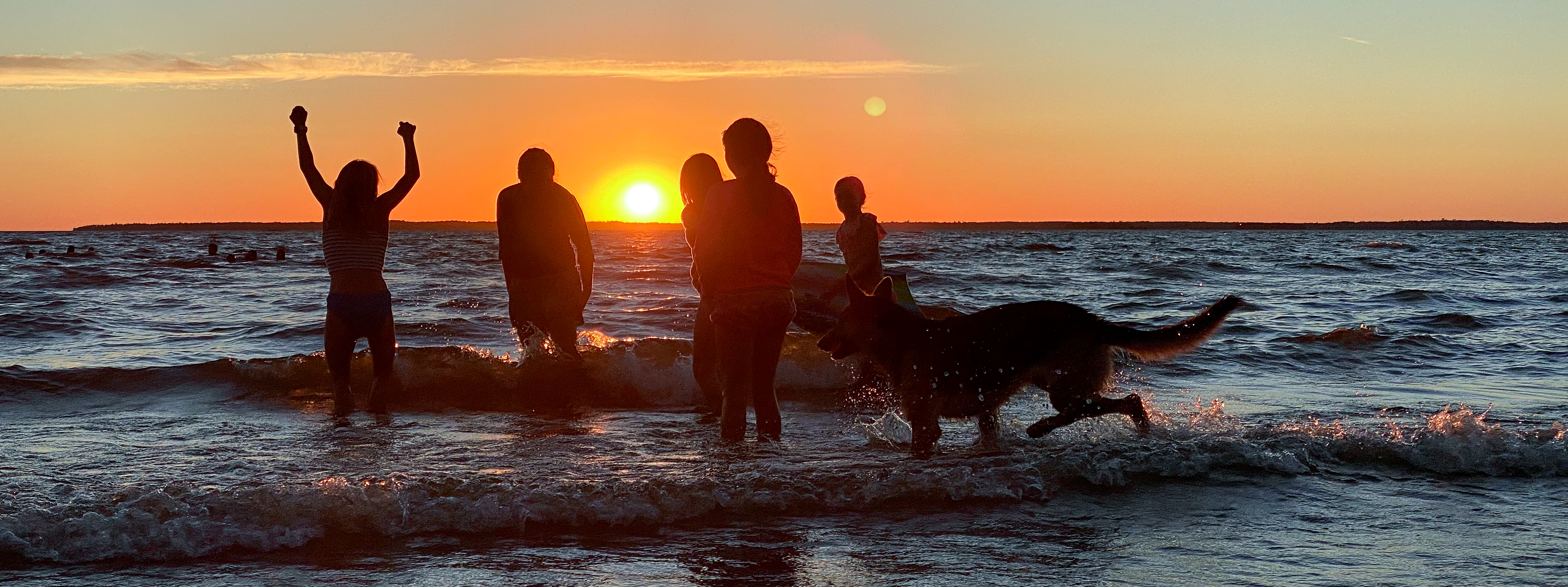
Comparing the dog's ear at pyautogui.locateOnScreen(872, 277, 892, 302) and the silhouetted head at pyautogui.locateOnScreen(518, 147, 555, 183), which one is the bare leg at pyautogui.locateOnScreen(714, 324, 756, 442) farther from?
the silhouetted head at pyautogui.locateOnScreen(518, 147, 555, 183)

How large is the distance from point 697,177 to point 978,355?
201 cm

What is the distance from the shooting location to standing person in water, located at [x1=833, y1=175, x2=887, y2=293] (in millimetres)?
7812

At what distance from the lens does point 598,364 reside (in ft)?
31.8

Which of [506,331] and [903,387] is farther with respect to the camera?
[506,331]

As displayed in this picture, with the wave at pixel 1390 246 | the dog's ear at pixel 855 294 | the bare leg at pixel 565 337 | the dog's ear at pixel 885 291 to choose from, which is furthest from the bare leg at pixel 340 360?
the wave at pixel 1390 246

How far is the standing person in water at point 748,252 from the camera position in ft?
18.9

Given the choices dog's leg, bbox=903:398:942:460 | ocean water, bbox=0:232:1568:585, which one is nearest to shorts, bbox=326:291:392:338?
ocean water, bbox=0:232:1568:585

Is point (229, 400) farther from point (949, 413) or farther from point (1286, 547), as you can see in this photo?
point (1286, 547)

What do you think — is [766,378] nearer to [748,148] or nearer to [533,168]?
[748,148]

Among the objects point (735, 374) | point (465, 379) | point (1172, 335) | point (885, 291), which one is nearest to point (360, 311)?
point (465, 379)

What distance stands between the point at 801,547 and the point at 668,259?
35.9 meters

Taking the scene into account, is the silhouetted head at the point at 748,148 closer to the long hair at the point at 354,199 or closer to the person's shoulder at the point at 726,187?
the person's shoulder at the point at 726,187

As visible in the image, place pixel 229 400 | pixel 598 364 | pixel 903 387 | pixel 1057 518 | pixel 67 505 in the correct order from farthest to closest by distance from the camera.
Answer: pixel 598 364, pixel 229 400, pixel 903 387, pixel 1057 518, pixel 67 505

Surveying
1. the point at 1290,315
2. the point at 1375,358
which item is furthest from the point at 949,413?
the point at 1290,315
